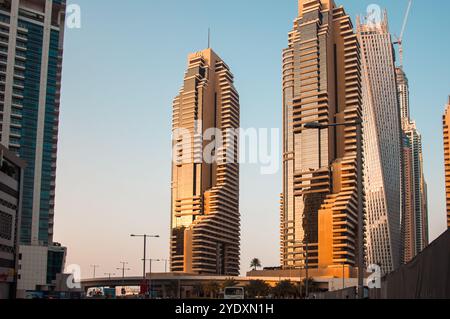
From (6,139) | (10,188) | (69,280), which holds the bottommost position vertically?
(69,280)

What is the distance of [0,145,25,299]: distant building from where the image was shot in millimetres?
114062

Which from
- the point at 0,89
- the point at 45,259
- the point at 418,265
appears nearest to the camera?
the point at 418,265

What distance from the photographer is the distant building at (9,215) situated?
114062 mm

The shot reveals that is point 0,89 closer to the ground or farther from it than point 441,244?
farther from it

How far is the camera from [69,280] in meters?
183

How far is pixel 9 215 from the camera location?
118 meters

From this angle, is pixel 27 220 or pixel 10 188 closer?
pixel 10 188

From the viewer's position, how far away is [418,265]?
696 inches
